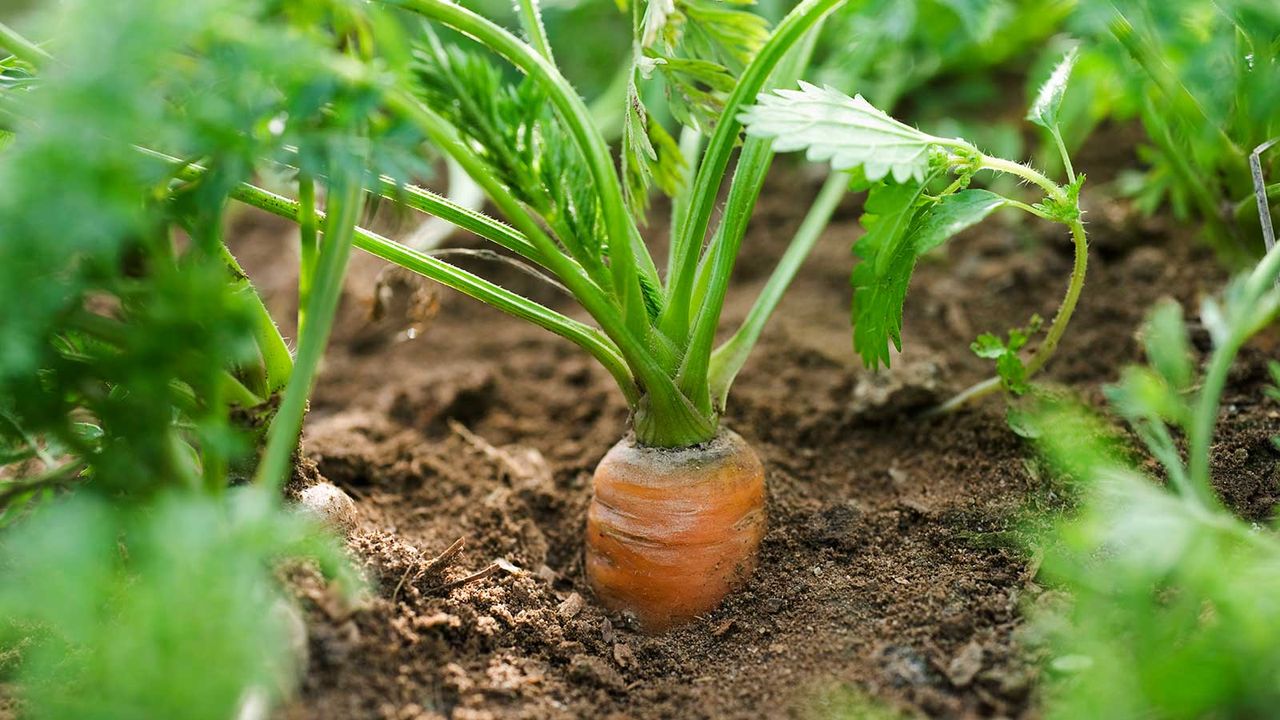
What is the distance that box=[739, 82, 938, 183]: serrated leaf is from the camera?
1165 mm

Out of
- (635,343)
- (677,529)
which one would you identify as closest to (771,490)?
(677,529)

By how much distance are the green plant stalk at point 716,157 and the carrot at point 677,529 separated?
0.20 m

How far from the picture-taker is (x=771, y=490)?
62.4 inches

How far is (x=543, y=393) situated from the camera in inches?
83.3

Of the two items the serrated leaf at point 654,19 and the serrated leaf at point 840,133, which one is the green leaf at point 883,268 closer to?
the serrated leaf at point 840,133

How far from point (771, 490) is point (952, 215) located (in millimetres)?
558

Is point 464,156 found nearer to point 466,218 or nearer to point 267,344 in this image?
point 466,218

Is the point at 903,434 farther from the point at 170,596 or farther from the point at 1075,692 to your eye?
the point at 170,596

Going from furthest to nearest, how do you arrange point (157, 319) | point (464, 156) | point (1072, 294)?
point (1072, 294) → point (464, 156) → point (157, 319)

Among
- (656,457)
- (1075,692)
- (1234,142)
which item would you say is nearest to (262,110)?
(656,457)

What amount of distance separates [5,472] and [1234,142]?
2226mm

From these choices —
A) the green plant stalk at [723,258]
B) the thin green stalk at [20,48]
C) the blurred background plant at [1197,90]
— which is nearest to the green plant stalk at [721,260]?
the green plant stalk at [723,258]

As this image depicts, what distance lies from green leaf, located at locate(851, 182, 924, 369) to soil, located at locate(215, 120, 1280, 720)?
30 cm

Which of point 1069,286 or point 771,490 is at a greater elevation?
point 1069,286
